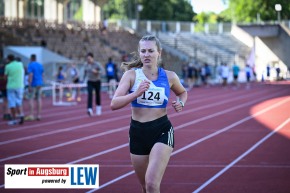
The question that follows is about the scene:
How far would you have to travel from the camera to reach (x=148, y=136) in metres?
6.41

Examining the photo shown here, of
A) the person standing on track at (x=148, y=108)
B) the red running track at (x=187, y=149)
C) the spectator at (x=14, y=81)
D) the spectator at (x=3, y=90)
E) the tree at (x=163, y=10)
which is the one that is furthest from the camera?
the tree at (x=163, y=10)

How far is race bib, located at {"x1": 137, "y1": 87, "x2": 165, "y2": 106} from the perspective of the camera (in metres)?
6.41

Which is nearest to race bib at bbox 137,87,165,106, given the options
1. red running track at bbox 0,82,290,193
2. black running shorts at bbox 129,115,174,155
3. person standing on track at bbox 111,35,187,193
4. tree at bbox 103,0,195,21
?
person standing on track at bbox 111,35,187,193

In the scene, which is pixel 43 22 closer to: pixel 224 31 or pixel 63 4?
pixel 63 4

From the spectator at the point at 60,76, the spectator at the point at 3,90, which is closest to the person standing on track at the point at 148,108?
the spectator at the point at 3,90

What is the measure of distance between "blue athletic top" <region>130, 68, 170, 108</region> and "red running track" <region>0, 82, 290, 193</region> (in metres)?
2.22

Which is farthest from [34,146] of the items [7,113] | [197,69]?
[197,69]

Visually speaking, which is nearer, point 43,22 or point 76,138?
point 76,138

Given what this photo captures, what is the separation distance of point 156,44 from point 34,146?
720 cm

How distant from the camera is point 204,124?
17609 mm

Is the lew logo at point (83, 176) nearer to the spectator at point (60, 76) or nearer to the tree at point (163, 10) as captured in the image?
the spectator at point (60, 76)

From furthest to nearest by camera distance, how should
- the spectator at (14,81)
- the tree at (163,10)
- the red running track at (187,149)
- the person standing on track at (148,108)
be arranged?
1. the tree at (163,10)
2. the spectator at (14,81)
3. the red running track at (187,149)
4. the person standing on track at (148,108)

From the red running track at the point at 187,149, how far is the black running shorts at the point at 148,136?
2.08 meters

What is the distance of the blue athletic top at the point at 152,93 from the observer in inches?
253
